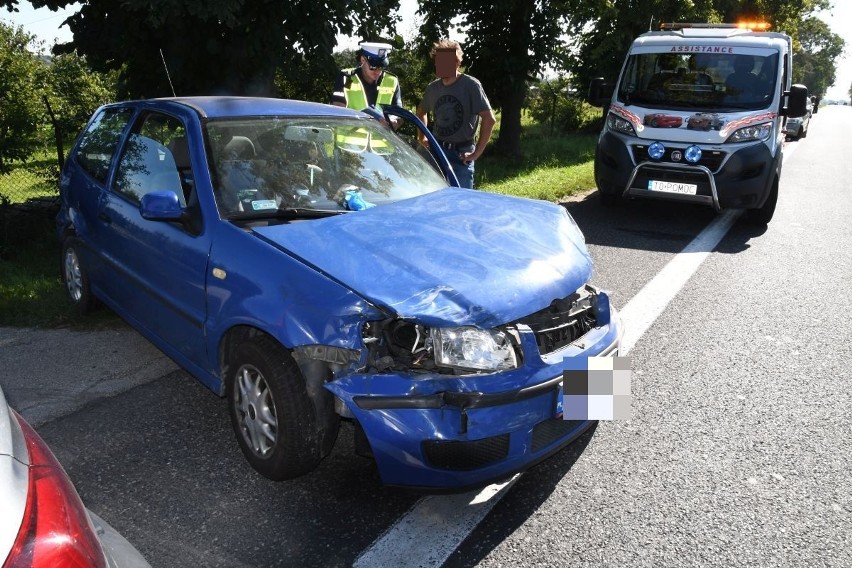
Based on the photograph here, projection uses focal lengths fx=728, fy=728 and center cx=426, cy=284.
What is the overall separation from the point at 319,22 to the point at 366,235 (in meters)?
5.90

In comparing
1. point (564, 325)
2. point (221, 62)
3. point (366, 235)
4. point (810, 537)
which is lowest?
point (810, 537)

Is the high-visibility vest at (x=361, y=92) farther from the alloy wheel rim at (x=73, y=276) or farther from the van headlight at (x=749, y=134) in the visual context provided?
the van headlight at (x=749, y=134)

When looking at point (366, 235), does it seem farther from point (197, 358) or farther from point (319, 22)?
point (319, 22)

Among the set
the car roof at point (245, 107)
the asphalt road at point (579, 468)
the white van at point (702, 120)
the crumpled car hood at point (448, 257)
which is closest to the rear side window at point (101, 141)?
the car roof at point (245, 107)

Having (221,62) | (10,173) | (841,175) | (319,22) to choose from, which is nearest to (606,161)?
(319,22)

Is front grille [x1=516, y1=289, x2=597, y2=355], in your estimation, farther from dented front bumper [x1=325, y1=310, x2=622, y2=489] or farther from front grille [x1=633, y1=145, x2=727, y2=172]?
front grille [x1=633, y1=145, x2=727, y2=172]

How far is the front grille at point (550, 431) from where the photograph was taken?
9.52 ft

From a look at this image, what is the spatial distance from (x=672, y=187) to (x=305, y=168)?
568 centimetres

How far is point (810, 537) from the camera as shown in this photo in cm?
282

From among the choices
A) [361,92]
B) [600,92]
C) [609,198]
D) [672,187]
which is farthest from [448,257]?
[600,92]

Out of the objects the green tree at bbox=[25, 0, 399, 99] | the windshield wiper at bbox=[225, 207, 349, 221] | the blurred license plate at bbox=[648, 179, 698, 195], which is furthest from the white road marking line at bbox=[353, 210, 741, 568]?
the green tree at bbox=[25, 0, 399, 99]

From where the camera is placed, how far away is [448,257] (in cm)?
314

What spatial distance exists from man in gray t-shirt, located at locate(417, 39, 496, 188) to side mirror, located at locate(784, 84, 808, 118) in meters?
3.95

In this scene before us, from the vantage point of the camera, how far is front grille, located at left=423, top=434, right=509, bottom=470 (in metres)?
2.71
